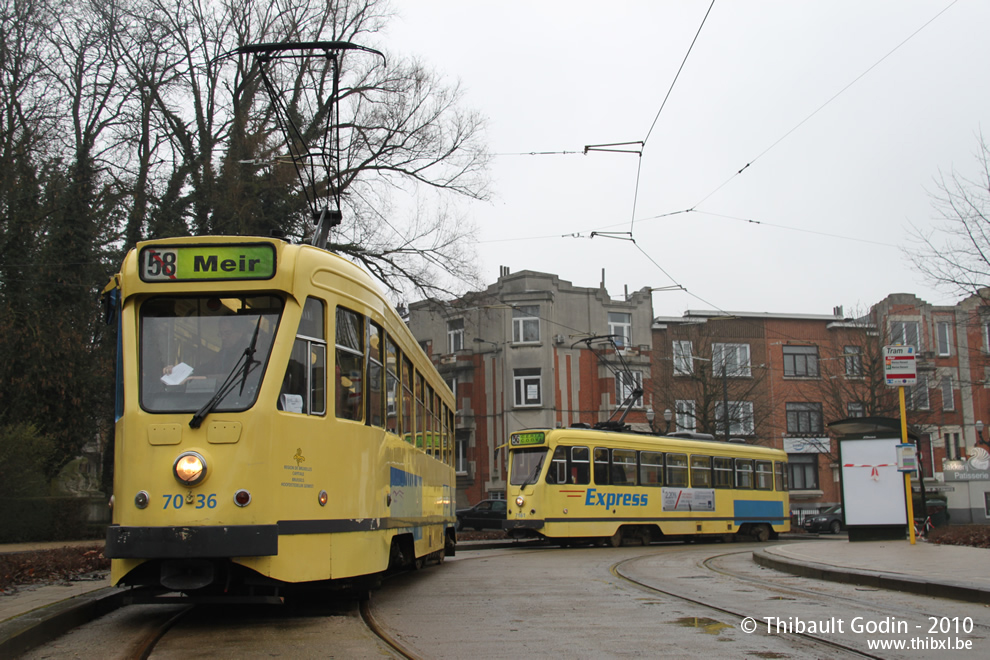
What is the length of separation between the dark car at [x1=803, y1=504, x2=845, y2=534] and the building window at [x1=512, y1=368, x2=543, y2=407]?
41.6 ft

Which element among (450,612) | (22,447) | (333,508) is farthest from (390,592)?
(22,447)

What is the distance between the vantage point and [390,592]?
11.2m

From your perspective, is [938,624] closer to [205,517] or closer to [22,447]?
[205,517]

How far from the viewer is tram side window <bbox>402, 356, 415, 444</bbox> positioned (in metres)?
11.1

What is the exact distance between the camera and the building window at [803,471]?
47594mm

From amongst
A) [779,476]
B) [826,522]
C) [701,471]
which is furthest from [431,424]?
[826,522]

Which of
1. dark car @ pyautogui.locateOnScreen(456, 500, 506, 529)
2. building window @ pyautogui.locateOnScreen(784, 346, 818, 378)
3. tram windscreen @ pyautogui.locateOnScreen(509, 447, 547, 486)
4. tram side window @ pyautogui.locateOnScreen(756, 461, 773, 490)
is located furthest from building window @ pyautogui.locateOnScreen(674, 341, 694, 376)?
tram windscreen @ pyautogui.locateOnScreen(509, 447, 547, 486)

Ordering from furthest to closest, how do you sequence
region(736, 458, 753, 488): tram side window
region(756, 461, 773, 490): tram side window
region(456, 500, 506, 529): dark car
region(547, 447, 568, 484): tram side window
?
region(456, 500, 506, 529): dark car, region(756, 461, 773, 490): tram side window, region(736, 458, 753, 488): tram side window, region(547, 447, 568, 484): tram side window

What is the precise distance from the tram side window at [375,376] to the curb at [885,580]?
5872 millimetres

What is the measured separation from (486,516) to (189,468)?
2538 cm

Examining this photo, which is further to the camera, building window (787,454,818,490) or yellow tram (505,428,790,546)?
building window (787,454,818,490)

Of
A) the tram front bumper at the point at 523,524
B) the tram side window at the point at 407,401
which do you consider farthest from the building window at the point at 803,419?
the tram side window at the point at 407,401

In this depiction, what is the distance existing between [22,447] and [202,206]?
334 inches

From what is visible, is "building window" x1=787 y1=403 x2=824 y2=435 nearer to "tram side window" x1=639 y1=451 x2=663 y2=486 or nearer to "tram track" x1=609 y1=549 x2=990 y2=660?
"tram side window" x1=639 y1=451 x2=663 y2=486
